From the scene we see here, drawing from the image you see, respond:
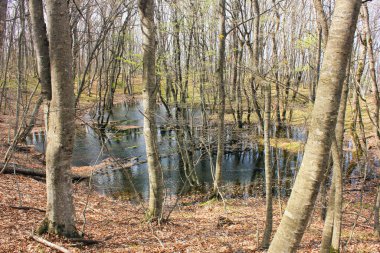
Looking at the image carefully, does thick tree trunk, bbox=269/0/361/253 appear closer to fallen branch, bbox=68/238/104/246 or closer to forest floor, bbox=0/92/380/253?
forest floor, bbox=0/92/380/253

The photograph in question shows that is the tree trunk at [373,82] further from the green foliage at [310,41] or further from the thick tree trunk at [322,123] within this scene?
the thick tree trunk at [322,123]

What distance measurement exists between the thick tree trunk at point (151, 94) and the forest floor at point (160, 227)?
0.81 metres

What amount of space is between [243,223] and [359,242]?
121 inches

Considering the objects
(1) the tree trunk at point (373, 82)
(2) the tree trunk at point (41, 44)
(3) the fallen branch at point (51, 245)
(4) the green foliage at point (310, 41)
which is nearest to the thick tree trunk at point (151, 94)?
(2) the tree trunk at point (41, 44)

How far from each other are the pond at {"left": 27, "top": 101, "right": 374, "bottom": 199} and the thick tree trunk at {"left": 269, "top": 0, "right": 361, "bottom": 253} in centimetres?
713

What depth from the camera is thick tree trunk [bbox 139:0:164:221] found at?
6992 mm

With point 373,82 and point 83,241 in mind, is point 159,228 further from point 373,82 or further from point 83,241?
point 373,82

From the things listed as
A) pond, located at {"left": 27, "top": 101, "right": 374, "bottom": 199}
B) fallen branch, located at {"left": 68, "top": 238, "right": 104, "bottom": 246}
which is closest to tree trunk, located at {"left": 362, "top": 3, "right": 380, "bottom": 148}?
pond, located at {"left": 27, "top": 101, "right": 374, "bottom": 199}

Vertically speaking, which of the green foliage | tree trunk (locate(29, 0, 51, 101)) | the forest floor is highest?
the green foliage

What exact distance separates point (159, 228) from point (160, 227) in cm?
8

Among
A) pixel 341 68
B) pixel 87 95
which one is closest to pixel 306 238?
pixel 341 68

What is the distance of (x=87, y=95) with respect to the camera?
38.9 m

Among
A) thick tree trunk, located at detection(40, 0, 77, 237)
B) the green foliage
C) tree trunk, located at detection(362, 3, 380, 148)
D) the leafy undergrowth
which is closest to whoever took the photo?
thick tree trunk, located at detection(40, 0, 77, 237)

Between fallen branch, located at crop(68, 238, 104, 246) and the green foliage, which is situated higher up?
the green foliage
